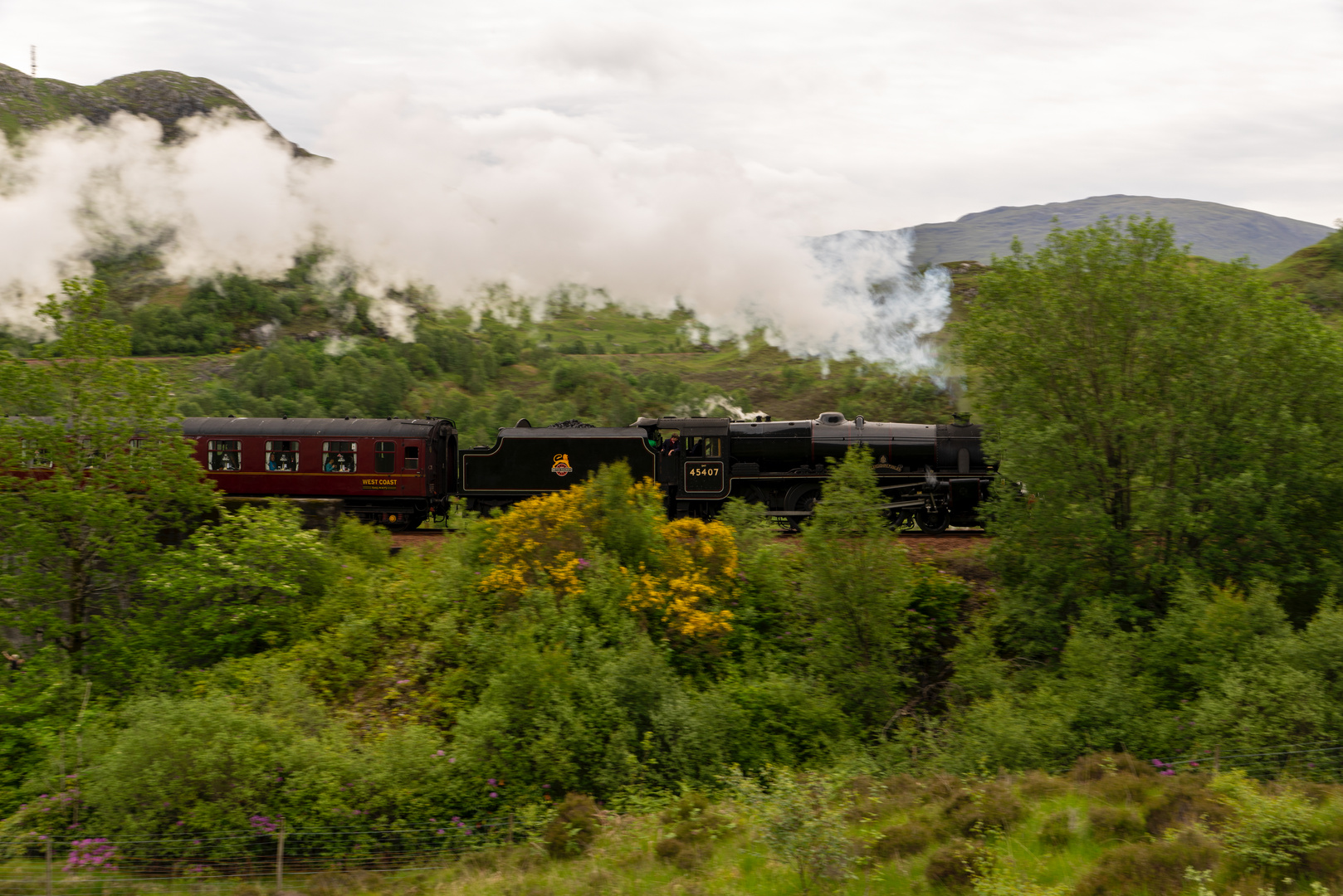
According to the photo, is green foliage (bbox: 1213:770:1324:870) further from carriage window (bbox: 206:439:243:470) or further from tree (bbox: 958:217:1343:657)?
carriage window (bbox: 206:439:243:470)

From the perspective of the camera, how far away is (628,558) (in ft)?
55.0

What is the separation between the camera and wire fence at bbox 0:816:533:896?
11.2 meters

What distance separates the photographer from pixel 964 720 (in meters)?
14.2

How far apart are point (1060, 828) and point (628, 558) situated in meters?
8.84

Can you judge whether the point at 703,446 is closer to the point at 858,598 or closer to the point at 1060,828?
the point at 858,598

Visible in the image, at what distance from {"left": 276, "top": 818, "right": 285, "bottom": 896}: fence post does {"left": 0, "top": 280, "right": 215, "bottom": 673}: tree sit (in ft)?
20.1

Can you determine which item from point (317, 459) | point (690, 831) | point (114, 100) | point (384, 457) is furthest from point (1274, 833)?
point (114, 100)

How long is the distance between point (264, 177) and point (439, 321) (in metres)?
24.8

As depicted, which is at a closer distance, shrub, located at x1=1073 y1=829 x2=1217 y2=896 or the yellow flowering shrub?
shrub, located at x1=1073 y1=829 x2=1217 y2=896

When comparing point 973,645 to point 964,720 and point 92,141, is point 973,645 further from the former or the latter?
point 92,141

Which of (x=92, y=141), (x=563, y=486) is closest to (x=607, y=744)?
(x=563, y=486)

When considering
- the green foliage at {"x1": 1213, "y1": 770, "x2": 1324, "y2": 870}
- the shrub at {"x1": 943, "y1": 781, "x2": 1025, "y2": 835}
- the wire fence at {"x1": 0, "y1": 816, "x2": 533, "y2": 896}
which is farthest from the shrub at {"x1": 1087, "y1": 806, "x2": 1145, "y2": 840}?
the wire fence at {"x1": 0, "y1": 816, "x2": 533, "y2": 896}

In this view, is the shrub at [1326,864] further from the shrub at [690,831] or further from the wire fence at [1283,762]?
the shrub at [690,831]

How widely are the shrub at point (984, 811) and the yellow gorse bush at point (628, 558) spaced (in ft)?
17.5
